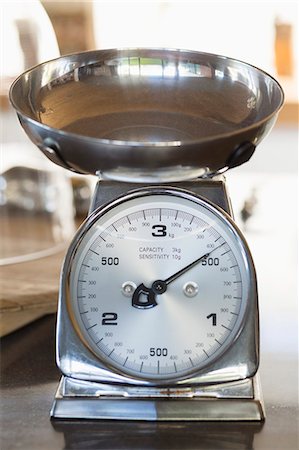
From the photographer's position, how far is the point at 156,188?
0.92 m

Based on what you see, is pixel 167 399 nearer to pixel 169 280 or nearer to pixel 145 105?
pixel 169 280

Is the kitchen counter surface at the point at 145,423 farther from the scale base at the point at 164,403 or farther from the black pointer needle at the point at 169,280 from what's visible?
the black pointer needle at the point at 169,280

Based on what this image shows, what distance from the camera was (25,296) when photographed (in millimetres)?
1177

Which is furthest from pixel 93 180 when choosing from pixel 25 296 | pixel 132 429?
pixel 132 429

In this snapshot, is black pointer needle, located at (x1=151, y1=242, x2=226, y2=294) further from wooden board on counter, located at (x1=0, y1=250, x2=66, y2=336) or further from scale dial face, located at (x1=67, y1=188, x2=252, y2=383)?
wooden board on counter, located at (x1=0, y1=250, x2=66, y2=336)

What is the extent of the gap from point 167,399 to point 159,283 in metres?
0.12

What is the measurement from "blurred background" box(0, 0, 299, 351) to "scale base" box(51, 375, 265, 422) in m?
0.20

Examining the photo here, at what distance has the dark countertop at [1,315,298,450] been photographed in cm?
88

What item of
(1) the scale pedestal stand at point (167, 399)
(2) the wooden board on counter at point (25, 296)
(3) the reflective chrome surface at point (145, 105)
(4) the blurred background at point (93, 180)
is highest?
(3) the reflective chrome surface at point (145, 105)

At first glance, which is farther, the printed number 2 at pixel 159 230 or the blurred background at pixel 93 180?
the blurred background at pixel 93 180

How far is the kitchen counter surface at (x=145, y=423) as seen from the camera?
0.89m

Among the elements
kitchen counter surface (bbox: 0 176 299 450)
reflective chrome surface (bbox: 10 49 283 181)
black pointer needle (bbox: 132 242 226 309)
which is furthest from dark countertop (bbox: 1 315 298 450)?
reflective chrome surface (bbox: 10 49 283 181)

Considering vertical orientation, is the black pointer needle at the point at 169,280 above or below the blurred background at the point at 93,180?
above

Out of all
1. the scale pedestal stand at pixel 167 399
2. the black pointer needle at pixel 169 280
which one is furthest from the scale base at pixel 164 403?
the black pointer needle at pixel 169 280
